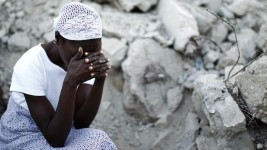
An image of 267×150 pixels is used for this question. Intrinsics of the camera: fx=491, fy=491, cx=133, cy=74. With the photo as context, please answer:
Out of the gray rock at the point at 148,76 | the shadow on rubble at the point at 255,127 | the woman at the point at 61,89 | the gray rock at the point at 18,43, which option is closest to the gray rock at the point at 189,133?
the gray rock at the point at 148,76

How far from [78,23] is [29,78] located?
437mm

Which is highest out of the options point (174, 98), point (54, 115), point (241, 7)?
point (54, 115)

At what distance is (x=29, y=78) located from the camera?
263 cm

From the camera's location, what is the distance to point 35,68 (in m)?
2.66

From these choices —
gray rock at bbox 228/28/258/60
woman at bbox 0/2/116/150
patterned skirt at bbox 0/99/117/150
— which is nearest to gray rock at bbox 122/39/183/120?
gray rock at bbox 228/28/258/60

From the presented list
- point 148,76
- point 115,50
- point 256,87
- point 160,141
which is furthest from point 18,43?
point 256,87

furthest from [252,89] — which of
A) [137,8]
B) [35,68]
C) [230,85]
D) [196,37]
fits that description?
[137,8]

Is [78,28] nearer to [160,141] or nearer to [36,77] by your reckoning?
[36,77]

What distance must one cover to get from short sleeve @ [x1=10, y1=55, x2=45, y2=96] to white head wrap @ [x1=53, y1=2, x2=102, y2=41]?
305 mm

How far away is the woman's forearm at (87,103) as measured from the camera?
2.79m

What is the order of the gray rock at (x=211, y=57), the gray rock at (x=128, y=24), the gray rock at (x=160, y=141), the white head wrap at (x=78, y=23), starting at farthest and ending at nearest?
the gray rock at (x=128, y=24) → the gray rock at (x=211, y=57) → the gray rock at (x=160, y=141) → the white head wrap at (x=78, y=23)

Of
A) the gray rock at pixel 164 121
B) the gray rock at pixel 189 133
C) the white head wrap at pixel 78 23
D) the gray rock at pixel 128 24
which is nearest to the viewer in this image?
the white head wrap at pixel 78 23

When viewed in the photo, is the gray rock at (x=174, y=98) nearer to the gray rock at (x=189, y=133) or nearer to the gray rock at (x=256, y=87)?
the gray rock at (x=189, y=133)

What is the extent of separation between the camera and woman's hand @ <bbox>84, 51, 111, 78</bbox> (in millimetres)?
2449
